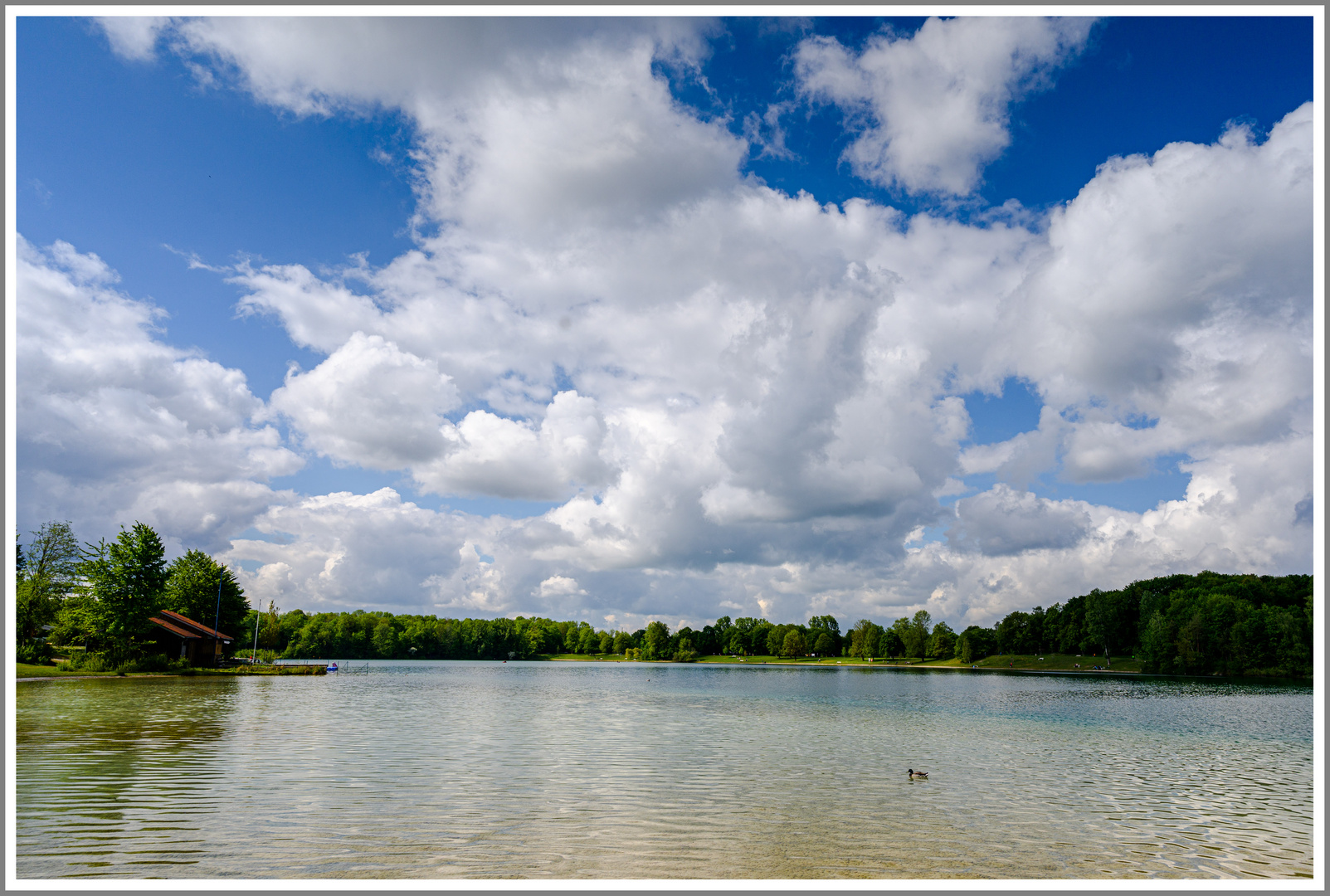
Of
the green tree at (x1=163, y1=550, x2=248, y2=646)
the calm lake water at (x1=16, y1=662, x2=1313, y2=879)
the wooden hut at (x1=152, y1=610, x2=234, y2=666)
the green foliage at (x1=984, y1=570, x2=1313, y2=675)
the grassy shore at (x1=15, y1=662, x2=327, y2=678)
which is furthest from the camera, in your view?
the green foliage at (x1=984, y1=570, x2=1313, y2=675)

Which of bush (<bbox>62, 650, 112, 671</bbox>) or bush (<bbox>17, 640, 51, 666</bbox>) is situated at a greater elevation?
bush (<bbox>17, 640, 51, 666</bbox>)

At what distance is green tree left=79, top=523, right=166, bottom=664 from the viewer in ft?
210

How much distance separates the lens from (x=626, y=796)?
20.2 metres

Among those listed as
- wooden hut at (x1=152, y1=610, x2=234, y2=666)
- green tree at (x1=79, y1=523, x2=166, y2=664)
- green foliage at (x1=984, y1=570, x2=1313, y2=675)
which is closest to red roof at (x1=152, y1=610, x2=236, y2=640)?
wooden hut at (x1=152, y1=610, x2=234, y2=666)

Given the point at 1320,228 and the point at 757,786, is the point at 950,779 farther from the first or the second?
the point at 1320,228

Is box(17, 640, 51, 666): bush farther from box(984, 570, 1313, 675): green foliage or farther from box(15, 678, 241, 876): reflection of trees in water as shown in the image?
box(984, 570, 1313, 675): green foliage

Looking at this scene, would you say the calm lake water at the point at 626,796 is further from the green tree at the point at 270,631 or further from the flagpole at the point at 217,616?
the green tree at the point at 270,631

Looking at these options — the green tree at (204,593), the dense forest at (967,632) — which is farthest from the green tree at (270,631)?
the green tree at (204,593)

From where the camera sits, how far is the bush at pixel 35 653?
59156 millimetres

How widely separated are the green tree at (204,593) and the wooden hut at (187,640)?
4.70 meters

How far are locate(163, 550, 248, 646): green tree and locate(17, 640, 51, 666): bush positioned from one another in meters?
27.2

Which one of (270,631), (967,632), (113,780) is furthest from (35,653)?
(967,632)

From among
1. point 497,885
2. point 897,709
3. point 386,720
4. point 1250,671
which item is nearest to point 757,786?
point 497,885

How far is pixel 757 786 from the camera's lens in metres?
22.4
